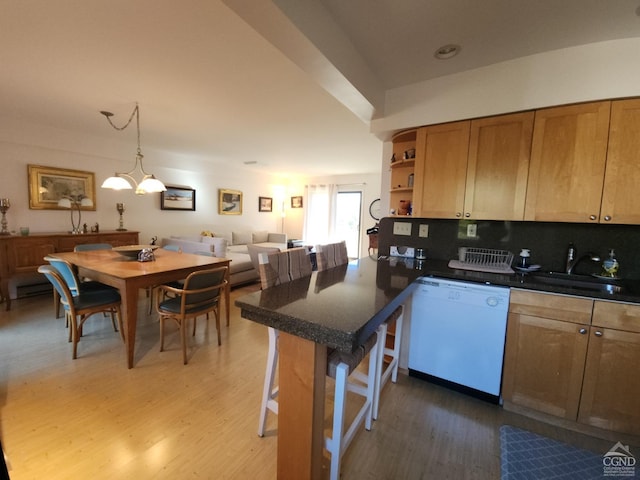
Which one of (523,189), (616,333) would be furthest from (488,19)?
(616,333)

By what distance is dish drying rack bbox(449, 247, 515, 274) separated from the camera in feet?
6.55

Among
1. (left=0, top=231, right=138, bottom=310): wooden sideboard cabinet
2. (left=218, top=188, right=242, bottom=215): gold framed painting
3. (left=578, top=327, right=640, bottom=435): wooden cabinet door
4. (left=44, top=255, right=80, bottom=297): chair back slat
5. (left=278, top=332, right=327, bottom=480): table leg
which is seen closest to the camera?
(left=278, top=332, right=327, bottom=480): table leg

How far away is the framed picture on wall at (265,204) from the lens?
23.4ft

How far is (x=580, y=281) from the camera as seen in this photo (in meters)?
1.76

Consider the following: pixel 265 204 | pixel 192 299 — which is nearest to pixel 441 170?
pixel 192 299

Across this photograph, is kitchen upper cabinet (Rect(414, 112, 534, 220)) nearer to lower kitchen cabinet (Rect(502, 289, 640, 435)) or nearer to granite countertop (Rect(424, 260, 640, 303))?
granite countertop (Rect(424, 260, 640, 303))

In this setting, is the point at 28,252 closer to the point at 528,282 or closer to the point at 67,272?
the point at 67,272

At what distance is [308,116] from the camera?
3074mm

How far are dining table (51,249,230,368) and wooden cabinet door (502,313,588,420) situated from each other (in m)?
2.51

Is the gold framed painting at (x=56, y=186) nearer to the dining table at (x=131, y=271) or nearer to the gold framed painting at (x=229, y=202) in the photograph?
the dining table at (x=131, y=271)

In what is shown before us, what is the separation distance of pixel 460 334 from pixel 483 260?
71 centimetres

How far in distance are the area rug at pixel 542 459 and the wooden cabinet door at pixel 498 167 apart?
1420mm

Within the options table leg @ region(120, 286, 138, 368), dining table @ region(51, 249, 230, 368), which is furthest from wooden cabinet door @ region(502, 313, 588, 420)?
table leg @ region(120, 286, 138, 368)

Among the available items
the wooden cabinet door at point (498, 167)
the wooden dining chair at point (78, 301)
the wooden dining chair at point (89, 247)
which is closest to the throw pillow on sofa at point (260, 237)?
the wooden dining chair at point (89, 247)
